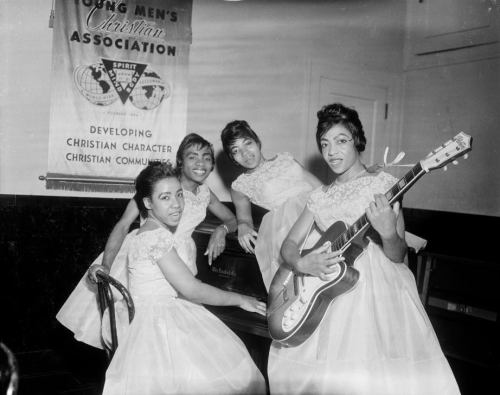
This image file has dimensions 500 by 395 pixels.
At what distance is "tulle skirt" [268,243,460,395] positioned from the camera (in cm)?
220

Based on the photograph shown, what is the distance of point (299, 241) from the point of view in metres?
2.67

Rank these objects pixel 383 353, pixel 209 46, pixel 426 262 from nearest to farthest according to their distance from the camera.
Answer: pixel 383 353 → pixel 426 262 → pixel 209 46

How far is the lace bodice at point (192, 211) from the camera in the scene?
10.7 ft

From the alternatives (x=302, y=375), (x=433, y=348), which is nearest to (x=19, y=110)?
(x=302, y=375)

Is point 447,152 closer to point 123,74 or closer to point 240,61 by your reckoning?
point 123,74

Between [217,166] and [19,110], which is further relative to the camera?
[217,166]

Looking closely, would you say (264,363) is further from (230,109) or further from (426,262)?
(230,109)

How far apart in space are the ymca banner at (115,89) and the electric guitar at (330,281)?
2.35 meters

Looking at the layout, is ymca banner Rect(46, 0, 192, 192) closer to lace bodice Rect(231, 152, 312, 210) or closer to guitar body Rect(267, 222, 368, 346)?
lace bodice Rect(231, 152, 312, 210)

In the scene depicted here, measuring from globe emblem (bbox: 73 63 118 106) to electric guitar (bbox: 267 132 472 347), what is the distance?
253cm

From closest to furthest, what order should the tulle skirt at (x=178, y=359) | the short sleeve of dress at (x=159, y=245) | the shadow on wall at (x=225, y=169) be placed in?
the tulle skirt at (x=178, y=359), the short sleeve of dress at (x=159, y=245), the shadow on wall at (x=225, y=169)

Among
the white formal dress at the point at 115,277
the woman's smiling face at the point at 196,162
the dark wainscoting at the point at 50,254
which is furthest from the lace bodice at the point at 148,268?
the dark wainscoting at the point at 50,254

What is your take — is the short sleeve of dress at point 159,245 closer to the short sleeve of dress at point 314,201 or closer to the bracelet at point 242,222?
the short sleeve of dress at point 314,201

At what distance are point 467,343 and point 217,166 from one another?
2617 mm
